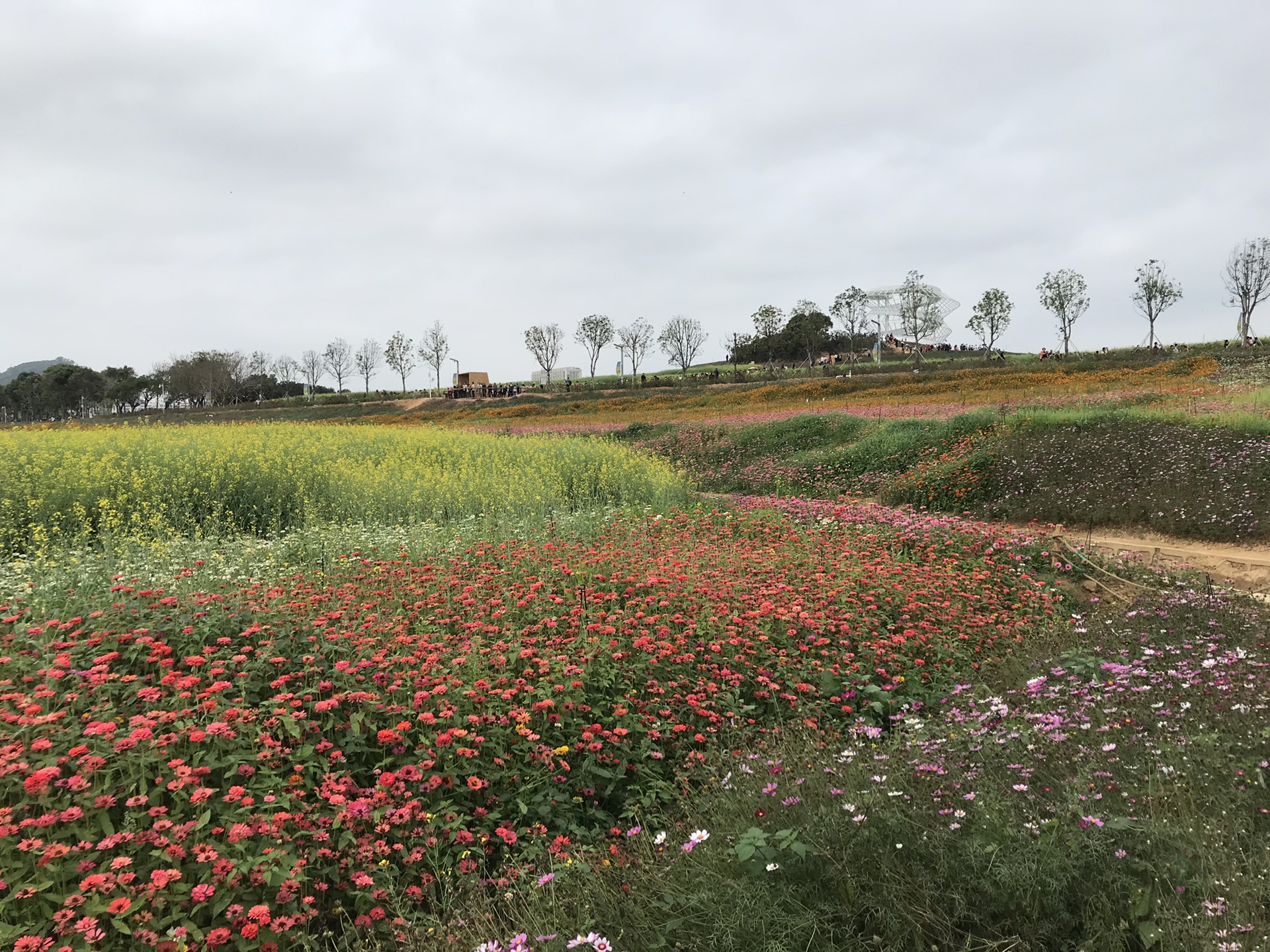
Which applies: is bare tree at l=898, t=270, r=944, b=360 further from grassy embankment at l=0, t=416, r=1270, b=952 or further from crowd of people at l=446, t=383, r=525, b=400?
grassy embankment at l=0, t=416, r=1270, b=952

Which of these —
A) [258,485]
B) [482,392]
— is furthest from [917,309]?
[258,485]

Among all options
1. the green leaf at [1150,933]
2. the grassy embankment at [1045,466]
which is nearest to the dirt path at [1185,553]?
the grassy embankment at [1045,466]

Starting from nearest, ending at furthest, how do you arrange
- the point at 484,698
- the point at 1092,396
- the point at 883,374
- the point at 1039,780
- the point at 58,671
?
the point at 1039,780 → the point at 58,671 → the point at 484,698 → the point at 1092,396 → the point at 883,374

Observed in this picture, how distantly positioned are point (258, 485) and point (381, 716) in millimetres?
9114

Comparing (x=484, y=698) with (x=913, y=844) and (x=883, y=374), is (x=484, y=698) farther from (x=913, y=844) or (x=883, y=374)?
(x=883, y=374)

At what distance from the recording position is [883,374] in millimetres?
45188

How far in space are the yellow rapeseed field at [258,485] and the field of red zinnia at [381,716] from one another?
4.45m

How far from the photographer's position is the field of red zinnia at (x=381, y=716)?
2.70m

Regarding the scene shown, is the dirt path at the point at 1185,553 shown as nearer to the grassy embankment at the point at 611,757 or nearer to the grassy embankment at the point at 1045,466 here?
the grassy embankment at the point at 1045,466

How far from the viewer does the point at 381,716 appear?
3.79m

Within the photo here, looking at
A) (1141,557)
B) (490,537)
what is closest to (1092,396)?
(1141,557)

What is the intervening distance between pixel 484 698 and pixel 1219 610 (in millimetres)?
5433

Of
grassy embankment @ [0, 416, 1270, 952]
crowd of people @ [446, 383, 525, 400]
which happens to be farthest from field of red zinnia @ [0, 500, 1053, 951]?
crowd of people @ [446, 383, 525, 400]

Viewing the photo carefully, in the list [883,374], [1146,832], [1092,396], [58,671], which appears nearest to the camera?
[1146,832]
